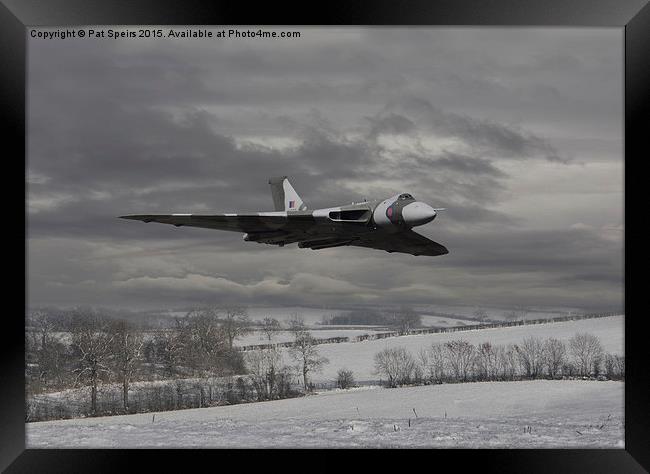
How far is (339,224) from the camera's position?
576 inches

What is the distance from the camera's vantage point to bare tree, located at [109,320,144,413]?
26117 mm

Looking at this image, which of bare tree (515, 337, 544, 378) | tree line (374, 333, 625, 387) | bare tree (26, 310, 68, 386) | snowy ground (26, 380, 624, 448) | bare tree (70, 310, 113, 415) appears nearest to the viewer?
snowy ground (26, 380, 624, 448)

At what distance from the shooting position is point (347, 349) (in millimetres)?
29547

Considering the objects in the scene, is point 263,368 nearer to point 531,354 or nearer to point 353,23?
point 531,354

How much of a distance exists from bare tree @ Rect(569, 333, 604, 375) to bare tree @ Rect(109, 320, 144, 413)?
19735 millimetres

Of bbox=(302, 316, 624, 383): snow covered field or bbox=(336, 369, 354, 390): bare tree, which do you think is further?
bbox=(336, 369, 354, 390): bare tree

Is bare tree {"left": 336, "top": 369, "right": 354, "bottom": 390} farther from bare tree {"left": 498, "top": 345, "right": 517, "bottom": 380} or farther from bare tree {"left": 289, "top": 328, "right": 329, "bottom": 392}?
bare tree {"left": 498, "top": 345, "right": 517, "bottom": 380}

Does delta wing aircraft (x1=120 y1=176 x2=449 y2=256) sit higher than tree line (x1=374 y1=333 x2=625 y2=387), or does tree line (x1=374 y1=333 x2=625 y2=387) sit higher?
delta wing aircraft (x1=120 y1=176 x2=449 y2=256)

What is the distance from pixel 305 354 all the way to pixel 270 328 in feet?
6.46

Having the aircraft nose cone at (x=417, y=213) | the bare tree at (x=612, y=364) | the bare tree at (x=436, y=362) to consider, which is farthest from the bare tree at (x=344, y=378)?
the aircraft nose cone at (x=417, y=213)

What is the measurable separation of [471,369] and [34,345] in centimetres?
1980

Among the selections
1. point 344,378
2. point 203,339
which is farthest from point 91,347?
point 344,378

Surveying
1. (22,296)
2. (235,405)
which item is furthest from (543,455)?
(235,405)

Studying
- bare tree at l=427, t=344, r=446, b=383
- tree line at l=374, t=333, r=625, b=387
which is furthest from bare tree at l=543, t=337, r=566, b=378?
bare tree at l=427, t=344, r=446, b=383
